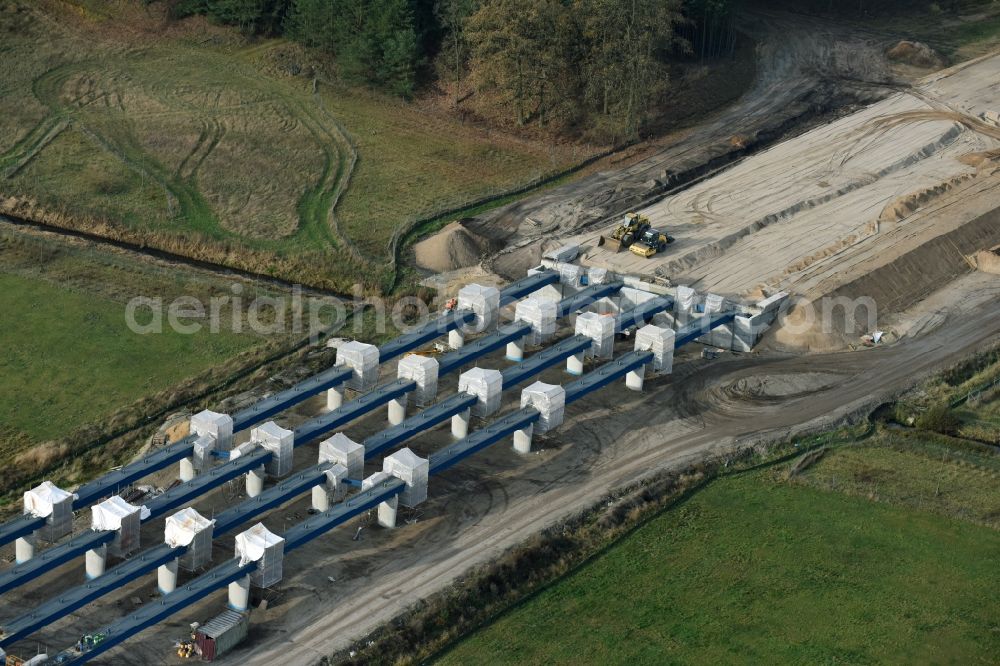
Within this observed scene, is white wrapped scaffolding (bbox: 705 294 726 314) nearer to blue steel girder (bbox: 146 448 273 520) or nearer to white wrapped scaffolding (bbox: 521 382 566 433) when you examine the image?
white wrapped scaffolding (bbox: 521 382 566 433)

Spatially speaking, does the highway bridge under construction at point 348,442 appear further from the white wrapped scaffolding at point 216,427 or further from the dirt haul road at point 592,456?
the dirt haul road at point 592,456

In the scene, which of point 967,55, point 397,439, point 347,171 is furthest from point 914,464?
point 967,55

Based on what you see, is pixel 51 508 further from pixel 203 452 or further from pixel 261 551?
pixel 261 551

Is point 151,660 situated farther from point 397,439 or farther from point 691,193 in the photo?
point 691,193

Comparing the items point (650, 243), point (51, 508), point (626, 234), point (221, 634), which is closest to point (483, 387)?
point (221, 634)

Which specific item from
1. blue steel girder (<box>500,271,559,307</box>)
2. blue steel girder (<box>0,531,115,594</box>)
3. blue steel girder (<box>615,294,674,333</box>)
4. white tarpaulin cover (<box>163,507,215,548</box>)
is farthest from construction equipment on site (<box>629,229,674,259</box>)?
blue steel girder (<box>0,531,115,594</box>)
